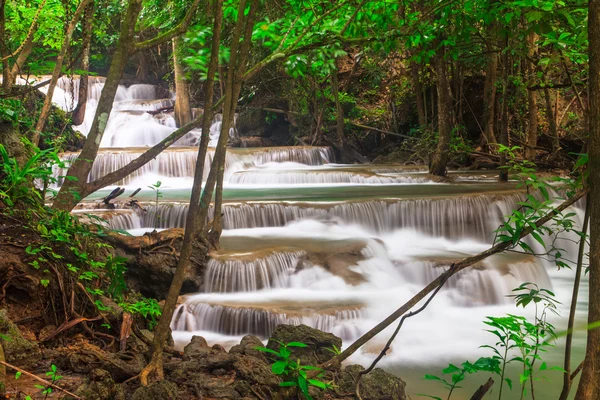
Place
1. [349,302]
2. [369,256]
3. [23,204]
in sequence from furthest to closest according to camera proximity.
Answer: [369,256]
[349,302]
[23,204]

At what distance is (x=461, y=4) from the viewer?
5.12 metres

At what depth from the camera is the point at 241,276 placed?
6.87 metres

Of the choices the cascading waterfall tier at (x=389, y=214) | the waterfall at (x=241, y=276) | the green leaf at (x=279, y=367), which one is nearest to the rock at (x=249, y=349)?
the green leaf at (x=279, y=367)

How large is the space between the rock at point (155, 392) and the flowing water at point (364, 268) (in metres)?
2.66

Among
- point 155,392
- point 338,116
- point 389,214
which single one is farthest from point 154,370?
point 338,116

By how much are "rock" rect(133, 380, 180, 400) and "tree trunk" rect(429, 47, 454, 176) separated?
10.5 meters

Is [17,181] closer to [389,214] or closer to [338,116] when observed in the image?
[389,214]

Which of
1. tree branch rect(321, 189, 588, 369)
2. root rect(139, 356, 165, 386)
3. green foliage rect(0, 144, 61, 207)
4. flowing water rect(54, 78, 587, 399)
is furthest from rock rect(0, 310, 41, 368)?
flowing water rect(54, 78, 587, 399)

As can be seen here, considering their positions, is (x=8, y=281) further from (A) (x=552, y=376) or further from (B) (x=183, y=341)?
(A) (x=552, y=376)

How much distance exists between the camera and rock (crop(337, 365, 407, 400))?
3580 millimetres

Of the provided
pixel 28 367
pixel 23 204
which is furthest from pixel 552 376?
pixel 23 204

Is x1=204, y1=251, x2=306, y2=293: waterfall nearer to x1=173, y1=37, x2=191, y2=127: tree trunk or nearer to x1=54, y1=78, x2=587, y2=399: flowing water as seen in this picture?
x1=54, y1=78, x2=587, y2=399: flowing water

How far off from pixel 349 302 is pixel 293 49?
311 centimetres

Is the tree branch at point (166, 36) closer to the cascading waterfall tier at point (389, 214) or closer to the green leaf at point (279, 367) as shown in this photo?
the green leaf at point (279, 367)
